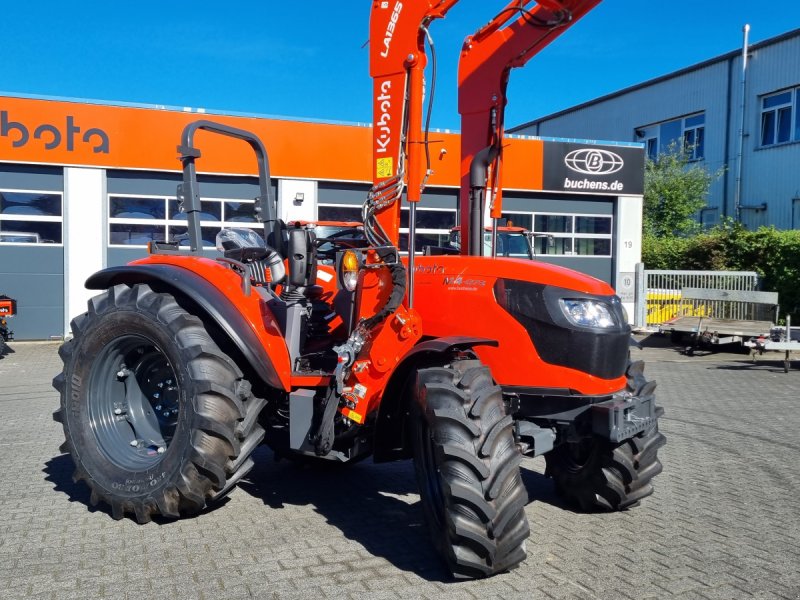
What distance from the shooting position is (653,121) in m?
30.4

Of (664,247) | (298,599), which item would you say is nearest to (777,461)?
(298,599)

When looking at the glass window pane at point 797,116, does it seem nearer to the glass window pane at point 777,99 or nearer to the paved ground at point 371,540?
the glass window pane at point 777,99

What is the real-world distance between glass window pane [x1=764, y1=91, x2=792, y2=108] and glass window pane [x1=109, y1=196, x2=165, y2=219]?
2014cm

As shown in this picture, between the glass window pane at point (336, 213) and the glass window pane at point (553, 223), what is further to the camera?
the glass window pane at point (553, 223)

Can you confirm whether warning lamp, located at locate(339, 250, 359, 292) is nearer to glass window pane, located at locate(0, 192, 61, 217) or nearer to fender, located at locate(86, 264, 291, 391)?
fender, located at locate(86, 264, 291, 391)

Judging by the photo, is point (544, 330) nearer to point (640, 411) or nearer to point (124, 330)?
point (640, 411)

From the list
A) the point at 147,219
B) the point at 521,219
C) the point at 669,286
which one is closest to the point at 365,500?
the point at 147,219

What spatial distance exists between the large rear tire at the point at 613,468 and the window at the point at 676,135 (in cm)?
2556

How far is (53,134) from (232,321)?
1337cm

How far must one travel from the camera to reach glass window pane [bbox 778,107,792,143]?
24.7 m

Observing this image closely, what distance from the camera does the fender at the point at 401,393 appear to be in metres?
3.85

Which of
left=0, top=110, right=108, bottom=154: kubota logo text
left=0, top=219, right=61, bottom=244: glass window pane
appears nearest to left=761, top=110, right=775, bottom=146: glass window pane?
left=0, top=110, right=108, bottom=154: kubota logo text

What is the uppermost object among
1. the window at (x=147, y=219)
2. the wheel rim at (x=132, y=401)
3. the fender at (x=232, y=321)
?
the window at (x=147, y=219)

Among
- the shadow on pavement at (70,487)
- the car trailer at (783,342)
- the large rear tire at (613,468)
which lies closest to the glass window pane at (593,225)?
the car trailer at (783,342)
